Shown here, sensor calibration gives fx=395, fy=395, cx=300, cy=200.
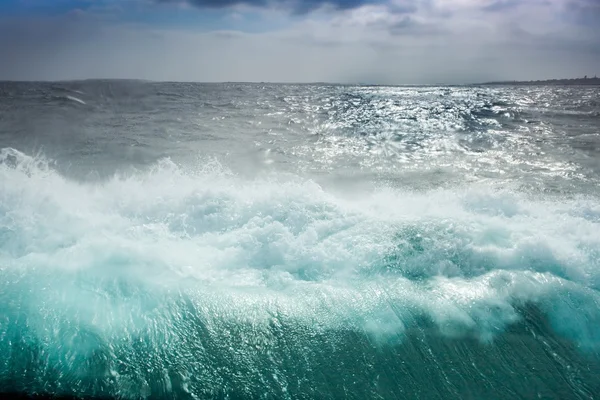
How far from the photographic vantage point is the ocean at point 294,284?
186 inches

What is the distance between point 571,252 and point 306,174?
23.4 feet

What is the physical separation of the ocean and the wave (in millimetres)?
28

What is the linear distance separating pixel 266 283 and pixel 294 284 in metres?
0.45

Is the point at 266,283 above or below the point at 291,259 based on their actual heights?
Answer: below

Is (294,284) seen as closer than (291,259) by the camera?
Yes

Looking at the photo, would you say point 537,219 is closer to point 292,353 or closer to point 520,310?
point 520,310

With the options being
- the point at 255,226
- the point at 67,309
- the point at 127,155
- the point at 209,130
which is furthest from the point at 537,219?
the point at 209,130

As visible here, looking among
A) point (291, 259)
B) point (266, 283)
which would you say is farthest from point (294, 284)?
point (291, 259)

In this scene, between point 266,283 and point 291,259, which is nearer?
point 266,283

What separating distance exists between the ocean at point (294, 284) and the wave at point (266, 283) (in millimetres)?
28

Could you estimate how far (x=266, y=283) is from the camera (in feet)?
20.6

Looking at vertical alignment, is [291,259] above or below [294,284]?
above

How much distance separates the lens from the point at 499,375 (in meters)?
4.75

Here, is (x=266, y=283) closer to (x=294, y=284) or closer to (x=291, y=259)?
(x=294, y=284)
